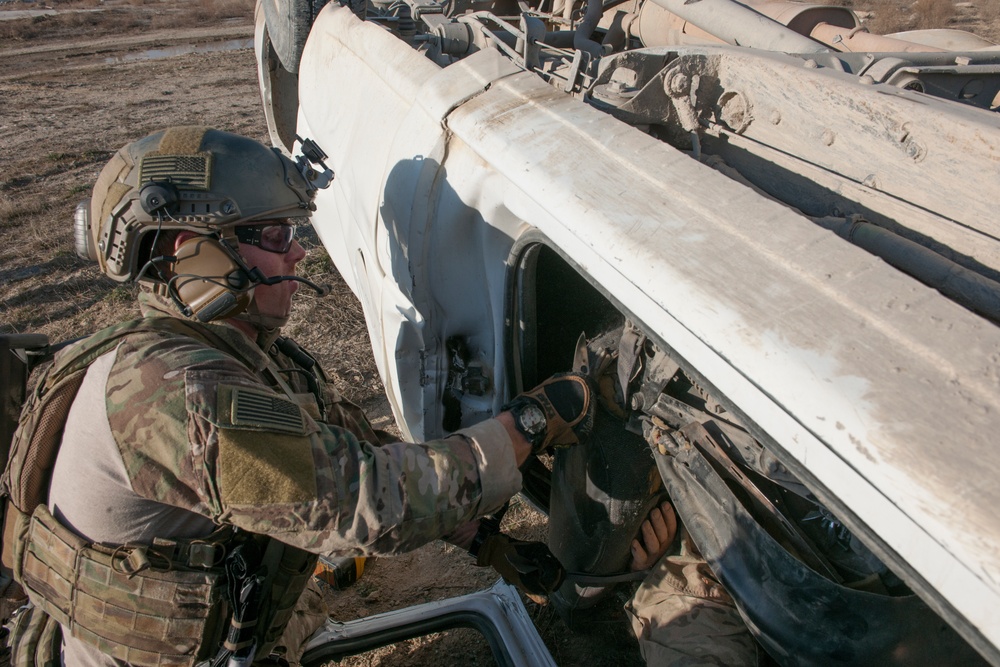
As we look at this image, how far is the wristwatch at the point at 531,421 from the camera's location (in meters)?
1.65

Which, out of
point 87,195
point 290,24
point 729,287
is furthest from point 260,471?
point 87,195

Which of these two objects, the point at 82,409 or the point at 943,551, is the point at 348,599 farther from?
the point at 943,551

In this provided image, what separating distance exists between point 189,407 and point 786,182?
4.75 feet

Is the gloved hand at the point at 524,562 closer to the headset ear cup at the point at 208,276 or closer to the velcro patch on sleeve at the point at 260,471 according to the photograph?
the velcro patch on sleeve at the point at 260,471

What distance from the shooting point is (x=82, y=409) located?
1.49 meters

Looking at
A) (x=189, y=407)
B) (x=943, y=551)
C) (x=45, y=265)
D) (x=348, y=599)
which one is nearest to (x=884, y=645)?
(x=943, y=551)

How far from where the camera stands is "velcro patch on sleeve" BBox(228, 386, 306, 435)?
4.42 ft

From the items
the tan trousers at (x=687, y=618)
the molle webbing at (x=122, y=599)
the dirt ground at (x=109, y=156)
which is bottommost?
the dirt ground at (x=109, y=156)

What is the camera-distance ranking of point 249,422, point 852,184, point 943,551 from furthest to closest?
point 852,184
point 249,422
point 943,551

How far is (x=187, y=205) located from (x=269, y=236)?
217mm

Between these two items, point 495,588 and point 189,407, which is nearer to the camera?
point 189,407

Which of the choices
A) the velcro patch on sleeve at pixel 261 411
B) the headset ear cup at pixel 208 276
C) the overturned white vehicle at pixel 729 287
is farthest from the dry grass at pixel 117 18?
the velcro patch on sleeve at pixel 261 411

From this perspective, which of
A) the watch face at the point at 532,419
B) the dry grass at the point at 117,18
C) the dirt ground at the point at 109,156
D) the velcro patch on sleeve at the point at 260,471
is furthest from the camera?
the dry grass at the point at 117,18

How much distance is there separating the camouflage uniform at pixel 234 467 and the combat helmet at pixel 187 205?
18 cm
